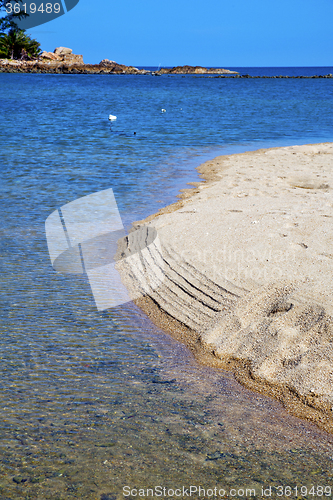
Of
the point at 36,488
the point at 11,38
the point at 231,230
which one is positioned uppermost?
the point at 11,38

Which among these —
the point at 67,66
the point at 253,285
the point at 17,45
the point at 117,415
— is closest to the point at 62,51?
the point at 67,66

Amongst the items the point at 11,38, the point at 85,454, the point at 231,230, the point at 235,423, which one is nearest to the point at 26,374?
the point at 85,454

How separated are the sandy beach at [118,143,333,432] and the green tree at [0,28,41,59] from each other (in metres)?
98.4

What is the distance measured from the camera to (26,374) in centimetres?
369

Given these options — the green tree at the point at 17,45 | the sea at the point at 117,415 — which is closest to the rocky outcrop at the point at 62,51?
the green tree at the point at 17,45

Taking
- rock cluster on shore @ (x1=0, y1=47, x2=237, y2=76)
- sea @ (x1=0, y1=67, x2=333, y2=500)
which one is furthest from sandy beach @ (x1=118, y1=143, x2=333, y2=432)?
rock cluster on shore @ (x1=0, y1=47, x2=237, y2=76)

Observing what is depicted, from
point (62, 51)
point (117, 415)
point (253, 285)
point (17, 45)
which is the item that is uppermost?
point (62, 51)

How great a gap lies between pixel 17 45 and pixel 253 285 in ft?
346

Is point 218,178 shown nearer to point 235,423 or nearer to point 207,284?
point 207,284

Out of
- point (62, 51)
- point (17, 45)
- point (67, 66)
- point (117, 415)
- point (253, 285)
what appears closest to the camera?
point (117, 415)

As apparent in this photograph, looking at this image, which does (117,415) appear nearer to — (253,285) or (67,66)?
(253,285)

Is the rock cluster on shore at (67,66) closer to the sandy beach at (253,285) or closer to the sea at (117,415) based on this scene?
the sandy beach at (253,285)

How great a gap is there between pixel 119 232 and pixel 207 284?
264cm

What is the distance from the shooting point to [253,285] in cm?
481
